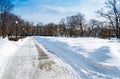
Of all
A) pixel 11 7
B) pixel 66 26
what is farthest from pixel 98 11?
pixel 66 26

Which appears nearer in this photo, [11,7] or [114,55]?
[114,55]

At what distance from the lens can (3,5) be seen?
2013 inches

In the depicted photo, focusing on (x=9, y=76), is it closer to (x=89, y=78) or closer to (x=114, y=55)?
(x=89, y=78)

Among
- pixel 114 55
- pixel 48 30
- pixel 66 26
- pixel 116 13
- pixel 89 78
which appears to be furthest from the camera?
pixel 48 30

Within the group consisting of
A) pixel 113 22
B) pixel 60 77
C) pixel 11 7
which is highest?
pixel 11 7

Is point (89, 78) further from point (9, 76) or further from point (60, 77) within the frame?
point (9, 76)

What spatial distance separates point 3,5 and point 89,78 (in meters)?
46.7

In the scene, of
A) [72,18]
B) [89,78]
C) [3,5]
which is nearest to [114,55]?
[89,78]

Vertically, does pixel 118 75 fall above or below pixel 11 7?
below

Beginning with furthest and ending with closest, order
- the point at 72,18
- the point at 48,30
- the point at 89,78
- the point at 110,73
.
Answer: the point at 48,30 < the point at 72,18 < the point at 110,73 < the point at 89,78

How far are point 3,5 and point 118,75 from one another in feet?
153

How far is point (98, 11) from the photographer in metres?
48.8

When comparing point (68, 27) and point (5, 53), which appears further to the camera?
point (68, 27)

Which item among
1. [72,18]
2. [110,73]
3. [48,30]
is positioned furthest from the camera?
[48,30]
